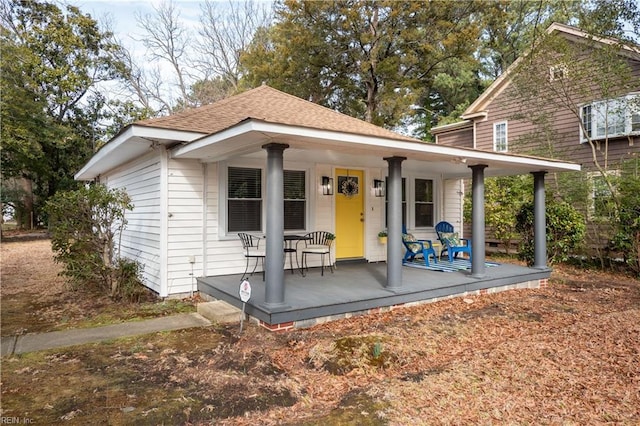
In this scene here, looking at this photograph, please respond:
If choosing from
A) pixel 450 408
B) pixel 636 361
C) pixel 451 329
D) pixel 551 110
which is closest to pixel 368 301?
pixel 451 329

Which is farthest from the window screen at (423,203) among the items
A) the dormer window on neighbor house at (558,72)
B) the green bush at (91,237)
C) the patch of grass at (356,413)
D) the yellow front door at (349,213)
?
the patch of grass at (356,413)

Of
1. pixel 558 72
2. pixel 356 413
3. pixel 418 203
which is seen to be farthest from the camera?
pixel 558 72

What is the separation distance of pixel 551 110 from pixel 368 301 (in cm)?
986

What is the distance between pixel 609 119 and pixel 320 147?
9712mm

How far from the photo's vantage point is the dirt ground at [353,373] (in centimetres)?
264

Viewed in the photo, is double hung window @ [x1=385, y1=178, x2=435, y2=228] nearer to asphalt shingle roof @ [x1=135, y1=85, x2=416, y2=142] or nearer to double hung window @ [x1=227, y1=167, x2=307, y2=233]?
asphalt shingle roof @ [x1=135, y1=85, x2=416, y2=142]

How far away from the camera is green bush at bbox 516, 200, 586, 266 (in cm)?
895

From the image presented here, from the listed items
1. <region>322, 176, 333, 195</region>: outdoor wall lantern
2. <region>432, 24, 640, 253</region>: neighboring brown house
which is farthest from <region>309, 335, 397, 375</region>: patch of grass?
<region>432, 24, 640, 253</region>: neighboring brown house

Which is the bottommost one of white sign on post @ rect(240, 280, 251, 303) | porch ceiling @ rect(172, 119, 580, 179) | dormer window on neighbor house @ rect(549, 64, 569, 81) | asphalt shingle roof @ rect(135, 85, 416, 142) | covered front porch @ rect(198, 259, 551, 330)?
covered front porch @ rect(198, 259, 551, 330)

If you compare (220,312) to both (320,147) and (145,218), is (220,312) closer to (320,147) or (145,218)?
(320,147)

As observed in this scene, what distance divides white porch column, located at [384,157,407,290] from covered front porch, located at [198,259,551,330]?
0.19m

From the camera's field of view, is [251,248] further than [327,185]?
No

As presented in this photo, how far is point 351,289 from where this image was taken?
18.1 ft

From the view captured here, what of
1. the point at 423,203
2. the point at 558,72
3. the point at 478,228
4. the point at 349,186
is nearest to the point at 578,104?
the point at 558,72
